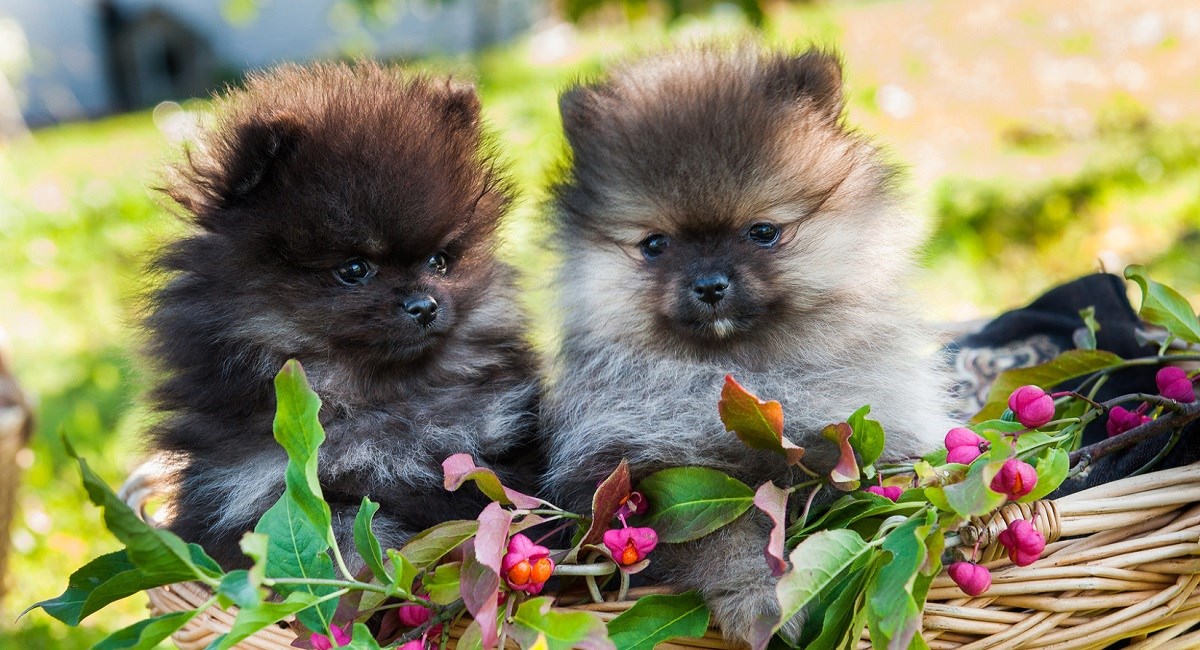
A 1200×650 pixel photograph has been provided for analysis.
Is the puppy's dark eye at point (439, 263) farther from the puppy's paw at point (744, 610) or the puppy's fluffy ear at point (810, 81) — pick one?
the puppy's paw at point (744, 610)

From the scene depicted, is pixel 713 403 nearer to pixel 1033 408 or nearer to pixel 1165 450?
pixel 1033 408

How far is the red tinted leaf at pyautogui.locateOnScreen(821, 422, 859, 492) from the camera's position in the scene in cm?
158

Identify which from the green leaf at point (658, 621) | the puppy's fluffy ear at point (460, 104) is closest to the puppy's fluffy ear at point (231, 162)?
the puppy's fluffy ear at point (460, 104)

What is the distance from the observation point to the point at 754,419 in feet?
5.33

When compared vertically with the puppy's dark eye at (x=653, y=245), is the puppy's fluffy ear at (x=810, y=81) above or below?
above

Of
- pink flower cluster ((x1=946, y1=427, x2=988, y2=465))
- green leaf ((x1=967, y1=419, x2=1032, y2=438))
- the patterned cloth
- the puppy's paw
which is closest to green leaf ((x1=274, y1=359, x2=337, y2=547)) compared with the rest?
the puppy's paw

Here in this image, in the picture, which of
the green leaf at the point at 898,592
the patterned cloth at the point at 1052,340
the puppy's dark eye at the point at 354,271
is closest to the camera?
the green leaf at the point at 898,592

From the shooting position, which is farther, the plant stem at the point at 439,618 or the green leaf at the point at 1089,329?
the green leaf at the point at 1089,329

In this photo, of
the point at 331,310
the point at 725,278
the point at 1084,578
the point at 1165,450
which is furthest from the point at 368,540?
the point at 1165,450

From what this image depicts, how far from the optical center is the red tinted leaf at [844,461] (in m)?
1.58

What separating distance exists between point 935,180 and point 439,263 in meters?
3.89

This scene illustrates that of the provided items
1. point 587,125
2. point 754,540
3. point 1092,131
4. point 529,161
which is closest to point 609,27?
point 529,161

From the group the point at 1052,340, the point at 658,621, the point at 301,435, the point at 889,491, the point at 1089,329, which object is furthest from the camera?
the point at 1052,340

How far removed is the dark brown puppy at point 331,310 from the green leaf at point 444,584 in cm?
33
